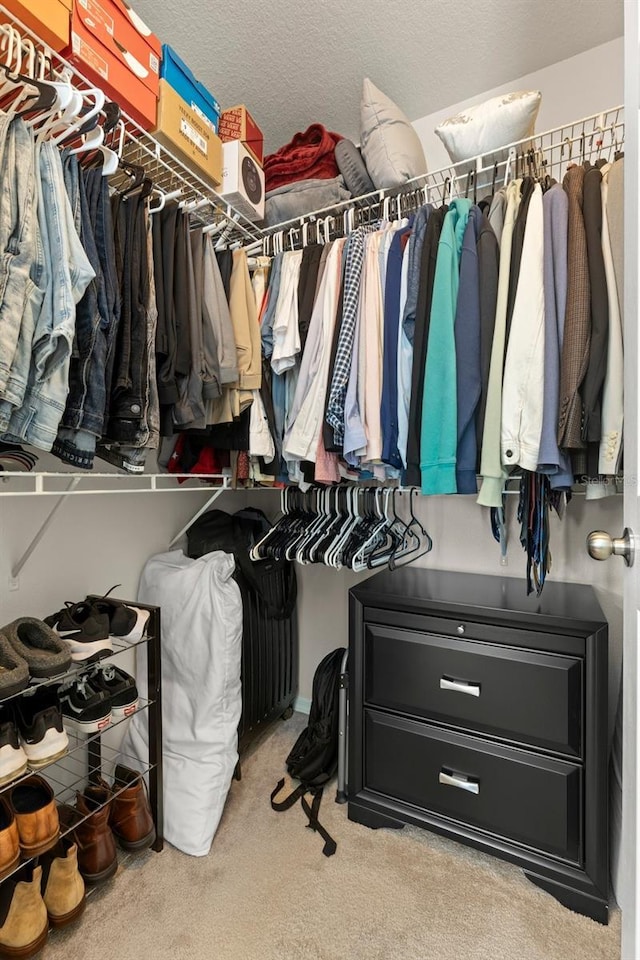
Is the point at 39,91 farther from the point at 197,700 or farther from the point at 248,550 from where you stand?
the point at 197,700

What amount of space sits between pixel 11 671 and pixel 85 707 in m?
0.27

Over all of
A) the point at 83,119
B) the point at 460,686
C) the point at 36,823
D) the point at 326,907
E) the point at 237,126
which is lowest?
the point at 326,907

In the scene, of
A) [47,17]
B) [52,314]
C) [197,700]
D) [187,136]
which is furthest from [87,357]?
[197,700]

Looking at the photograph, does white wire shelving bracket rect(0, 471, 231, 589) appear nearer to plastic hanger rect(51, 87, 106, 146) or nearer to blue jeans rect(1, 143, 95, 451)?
blue jeans rect(1, 143, 95, 451)

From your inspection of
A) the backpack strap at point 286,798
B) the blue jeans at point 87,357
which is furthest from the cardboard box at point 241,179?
the backpack strap at point 286,798

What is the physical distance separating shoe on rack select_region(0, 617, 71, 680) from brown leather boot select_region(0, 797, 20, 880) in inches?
11.9

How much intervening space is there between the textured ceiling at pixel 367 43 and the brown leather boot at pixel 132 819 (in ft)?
7.79

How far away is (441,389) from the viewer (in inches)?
47.5

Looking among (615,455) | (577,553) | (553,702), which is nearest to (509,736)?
(553,702)

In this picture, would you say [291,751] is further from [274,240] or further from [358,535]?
[274,240]

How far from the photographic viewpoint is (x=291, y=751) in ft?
5.95

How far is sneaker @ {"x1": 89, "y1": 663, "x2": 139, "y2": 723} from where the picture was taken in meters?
1.30

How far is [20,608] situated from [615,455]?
1.62 metres

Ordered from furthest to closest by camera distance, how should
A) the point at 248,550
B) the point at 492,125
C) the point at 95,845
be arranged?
the point at 248,550, the point at 492,125, the point at 95,845
